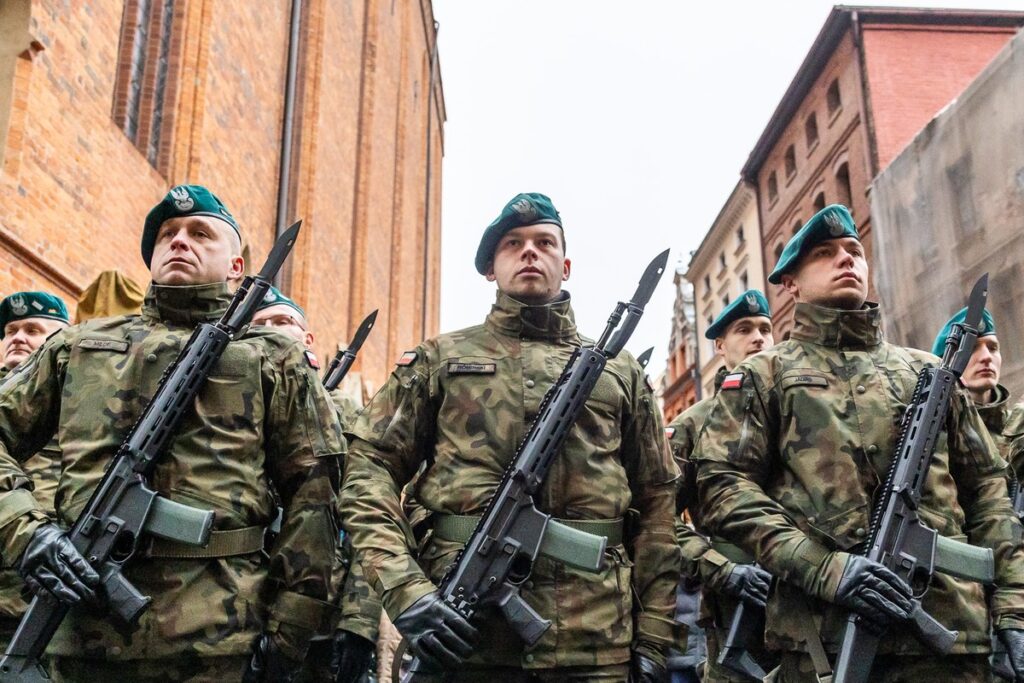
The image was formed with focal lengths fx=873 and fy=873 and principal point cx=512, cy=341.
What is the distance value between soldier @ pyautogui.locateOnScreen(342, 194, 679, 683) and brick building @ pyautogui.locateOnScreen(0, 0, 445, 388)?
16.2 ft

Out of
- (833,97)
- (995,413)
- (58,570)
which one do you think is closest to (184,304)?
(58,570)

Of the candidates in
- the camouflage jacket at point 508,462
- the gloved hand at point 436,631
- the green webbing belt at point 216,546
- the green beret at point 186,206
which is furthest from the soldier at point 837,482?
the green beret at point 186,206

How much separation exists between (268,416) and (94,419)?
516 mm

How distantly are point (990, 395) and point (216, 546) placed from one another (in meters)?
4.17

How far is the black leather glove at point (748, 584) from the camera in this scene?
3.91 metres

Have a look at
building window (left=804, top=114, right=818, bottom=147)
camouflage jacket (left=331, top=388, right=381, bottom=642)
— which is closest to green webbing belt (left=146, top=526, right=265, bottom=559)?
camouflage jacket (left=331, top=388, right=381, bottom=642)

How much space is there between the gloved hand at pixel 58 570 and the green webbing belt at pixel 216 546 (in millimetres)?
190

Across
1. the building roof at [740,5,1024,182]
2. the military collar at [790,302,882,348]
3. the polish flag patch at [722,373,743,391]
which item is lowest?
the polish flag patch at [722,373,743,391]

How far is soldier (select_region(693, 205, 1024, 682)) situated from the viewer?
8.43 feet

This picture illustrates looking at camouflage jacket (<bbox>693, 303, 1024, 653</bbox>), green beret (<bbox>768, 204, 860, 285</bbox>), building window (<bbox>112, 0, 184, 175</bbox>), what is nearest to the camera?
camouflage jacket (<bbox>693, 303, 1024, 653</bbox>)

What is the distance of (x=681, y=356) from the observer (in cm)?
3659

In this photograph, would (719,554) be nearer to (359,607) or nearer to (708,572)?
(708,572)

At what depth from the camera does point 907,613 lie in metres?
2.47

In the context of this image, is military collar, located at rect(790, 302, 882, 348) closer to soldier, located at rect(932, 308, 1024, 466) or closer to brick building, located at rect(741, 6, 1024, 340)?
soldier, located at rect(932, 308, 1024, 466)
